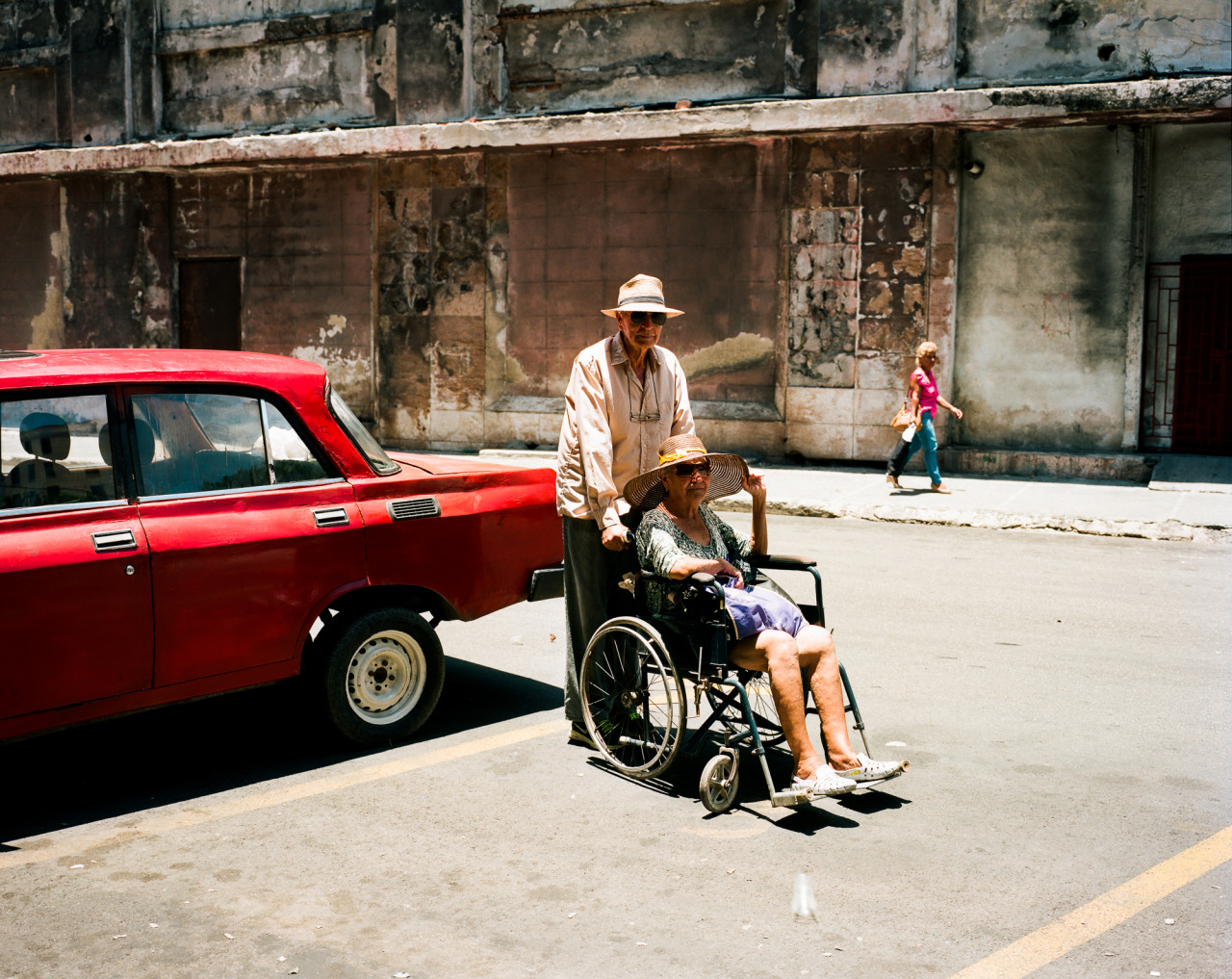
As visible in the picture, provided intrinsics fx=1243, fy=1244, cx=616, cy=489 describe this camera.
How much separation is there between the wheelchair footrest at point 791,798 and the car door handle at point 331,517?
83.6 inches

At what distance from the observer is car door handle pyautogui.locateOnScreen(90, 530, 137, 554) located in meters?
4.58

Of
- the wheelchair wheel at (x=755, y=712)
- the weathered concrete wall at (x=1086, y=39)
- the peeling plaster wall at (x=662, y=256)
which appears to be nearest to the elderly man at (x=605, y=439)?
the wheelchair wheel at (x=755, y=712)

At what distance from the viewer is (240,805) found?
4750mm

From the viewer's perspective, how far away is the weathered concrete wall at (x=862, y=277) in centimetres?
1505

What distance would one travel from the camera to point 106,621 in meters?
4.56

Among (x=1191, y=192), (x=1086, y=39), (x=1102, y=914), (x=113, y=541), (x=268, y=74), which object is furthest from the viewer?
(x=268, y=74)

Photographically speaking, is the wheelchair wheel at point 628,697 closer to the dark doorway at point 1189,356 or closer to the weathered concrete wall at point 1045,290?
the weathered concrete wall at point 1045,290

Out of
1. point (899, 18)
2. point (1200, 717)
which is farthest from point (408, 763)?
point (899, 18)

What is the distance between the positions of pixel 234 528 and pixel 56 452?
709mm

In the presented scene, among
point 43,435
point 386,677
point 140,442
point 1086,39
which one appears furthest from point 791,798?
point 1086,39

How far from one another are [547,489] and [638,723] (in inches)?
55.0

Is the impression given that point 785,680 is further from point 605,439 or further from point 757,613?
point 605,439

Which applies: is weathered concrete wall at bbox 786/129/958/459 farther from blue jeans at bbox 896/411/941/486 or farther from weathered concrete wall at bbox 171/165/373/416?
weathered concrete wall at bbox 171/165/373/416

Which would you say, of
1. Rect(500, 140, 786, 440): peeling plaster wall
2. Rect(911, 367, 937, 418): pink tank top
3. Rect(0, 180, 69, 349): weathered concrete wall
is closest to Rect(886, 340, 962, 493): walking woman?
Rect(911, 367, 937, 418): pink tank top
